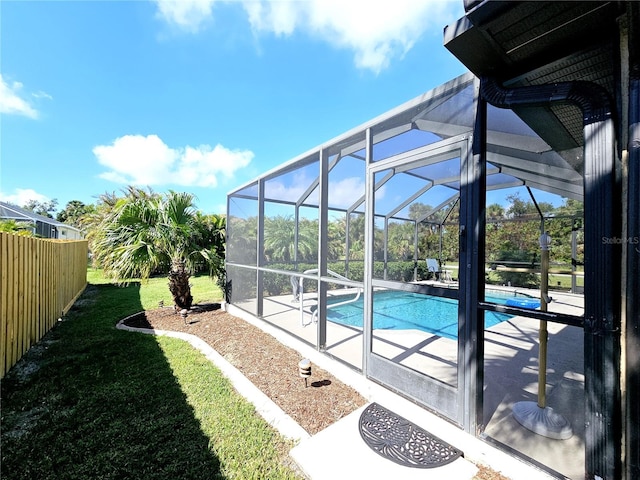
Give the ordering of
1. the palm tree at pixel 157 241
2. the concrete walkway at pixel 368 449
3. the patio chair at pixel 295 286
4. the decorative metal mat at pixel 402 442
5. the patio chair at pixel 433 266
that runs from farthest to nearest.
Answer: the patio chair at pixel 295 286, the palm tree at pixel 157 241, the patio chair at pixel 433 266, the decorative metal mat at pixel 402 442, the concrete walkway at pixel 368 449

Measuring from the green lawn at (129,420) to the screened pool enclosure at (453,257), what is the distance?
1475 millimetres

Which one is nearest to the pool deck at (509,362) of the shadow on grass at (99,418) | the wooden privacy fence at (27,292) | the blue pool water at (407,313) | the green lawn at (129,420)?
the blue pool water at (407,313)

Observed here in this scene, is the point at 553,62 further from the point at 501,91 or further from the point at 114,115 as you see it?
the point at 114,115

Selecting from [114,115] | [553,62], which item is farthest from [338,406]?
[114,115]

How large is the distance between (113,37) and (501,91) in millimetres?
9002

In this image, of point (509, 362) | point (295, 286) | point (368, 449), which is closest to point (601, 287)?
point (368, 449)

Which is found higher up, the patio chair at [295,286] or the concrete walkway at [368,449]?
the patio chair at [295,286]

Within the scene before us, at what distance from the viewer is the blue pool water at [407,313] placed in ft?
10.6

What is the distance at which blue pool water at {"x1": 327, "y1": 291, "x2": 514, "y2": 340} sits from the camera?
10.6 feet

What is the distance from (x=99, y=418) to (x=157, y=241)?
12.0 feet

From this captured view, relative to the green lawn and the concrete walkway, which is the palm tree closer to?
the green lawn

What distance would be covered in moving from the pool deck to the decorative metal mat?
0.44 meters

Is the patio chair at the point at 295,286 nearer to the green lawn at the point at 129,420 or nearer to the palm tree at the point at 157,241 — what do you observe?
the palm tree at the point at 157,241

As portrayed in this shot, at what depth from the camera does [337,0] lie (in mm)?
3494
